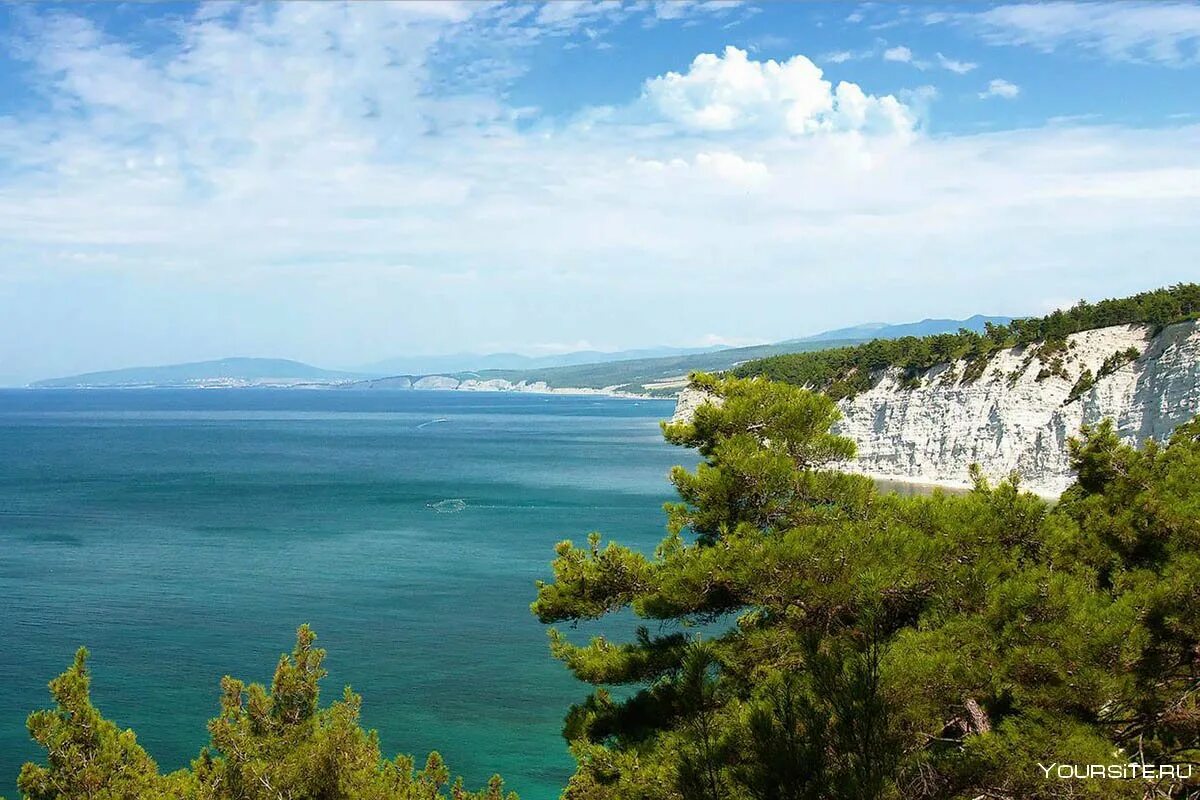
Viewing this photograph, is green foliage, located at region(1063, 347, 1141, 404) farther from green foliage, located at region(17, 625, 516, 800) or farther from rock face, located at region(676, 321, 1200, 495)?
green foliage, located at region(17, 625, 516, 800)

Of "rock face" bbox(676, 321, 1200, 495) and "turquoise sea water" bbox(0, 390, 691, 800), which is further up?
"rock face" bbox(676, 321, 1200, 495)

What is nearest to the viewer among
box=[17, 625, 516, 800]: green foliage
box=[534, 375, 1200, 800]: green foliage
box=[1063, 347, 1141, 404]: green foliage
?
box=[534, 375, 1200, 800]: green foliage

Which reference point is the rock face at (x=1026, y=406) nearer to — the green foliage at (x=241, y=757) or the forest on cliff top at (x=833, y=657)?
the forest on cliff top at (x=833, y=657)

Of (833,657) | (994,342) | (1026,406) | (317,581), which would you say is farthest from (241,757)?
(994,342)

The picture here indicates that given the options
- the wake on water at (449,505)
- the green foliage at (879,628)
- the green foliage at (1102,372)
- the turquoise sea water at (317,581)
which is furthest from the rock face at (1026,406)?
the green foliage at (879,628)

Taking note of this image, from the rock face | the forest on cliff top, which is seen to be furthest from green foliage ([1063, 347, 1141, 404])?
the forest on cliff top

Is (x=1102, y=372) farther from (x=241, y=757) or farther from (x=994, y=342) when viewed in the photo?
(x=241, y=757)
